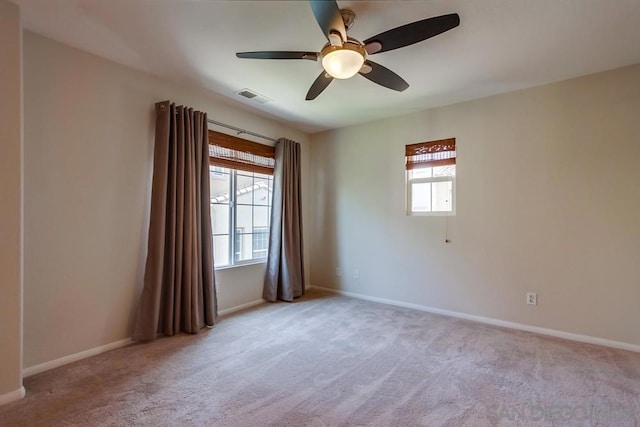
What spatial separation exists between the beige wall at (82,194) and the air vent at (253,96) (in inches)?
28.2

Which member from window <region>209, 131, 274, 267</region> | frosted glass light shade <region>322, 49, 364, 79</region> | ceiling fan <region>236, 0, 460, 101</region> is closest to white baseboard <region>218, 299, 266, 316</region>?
window <region>209, 131, 274, 267</region>

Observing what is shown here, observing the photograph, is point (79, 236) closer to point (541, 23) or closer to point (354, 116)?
point (354, 116)

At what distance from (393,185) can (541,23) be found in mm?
2202

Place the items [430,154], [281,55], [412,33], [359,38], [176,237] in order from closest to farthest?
1. [412,33]
2. [281,55]
3. [359,38]
4. [176,237]
5. [430,154]

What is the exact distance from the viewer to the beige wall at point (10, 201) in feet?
6.05

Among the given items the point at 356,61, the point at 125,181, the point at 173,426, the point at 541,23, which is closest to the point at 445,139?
the point at 541,23

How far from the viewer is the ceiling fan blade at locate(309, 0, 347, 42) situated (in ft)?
4.76

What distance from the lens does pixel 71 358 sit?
2.37 m

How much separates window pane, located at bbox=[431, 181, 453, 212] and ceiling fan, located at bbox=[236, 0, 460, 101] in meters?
1.81

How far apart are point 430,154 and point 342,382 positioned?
8.99 feet

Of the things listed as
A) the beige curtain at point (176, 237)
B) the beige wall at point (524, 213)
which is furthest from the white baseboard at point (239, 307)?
the beige wall at point (524, 213)

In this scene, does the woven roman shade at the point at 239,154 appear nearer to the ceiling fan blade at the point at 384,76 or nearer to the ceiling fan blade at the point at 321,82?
the ceiling fan blade at the point at 321,82

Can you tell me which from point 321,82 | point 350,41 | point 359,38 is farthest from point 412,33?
point 321,82

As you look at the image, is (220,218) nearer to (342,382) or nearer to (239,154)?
(239,154)
